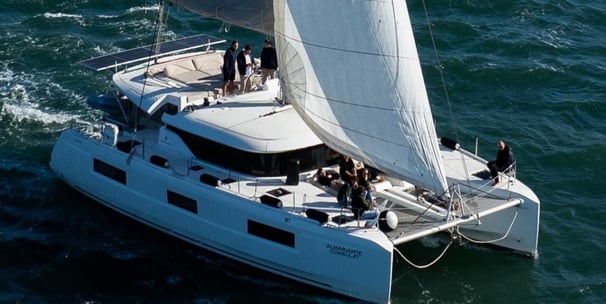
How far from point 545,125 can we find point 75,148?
14766 millimetres

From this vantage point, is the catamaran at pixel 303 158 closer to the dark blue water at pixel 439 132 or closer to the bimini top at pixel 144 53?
the bimini top at pixel 144 53

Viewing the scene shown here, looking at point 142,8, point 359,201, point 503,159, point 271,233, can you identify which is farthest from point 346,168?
point 142,8

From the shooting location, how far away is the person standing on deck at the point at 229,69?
3000cm

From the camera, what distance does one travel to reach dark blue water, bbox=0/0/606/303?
27.4 m

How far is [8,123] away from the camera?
3503 cm

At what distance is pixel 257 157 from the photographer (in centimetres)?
2753

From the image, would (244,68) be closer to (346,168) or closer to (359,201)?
(346,168)

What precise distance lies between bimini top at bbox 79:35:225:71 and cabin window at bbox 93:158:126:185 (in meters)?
2.60

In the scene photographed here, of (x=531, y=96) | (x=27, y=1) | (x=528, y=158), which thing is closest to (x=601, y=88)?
(x=531, y=96)

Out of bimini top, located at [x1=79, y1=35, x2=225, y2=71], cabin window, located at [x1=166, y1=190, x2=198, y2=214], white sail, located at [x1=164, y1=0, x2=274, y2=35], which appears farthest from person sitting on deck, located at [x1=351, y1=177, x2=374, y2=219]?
bimini top, located at [x1=79, y1=35, x2=225, y2=71]

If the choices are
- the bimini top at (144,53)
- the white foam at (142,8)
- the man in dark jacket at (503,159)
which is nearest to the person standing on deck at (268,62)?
the bimini top at (144,53)

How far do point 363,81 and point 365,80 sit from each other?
5 cm

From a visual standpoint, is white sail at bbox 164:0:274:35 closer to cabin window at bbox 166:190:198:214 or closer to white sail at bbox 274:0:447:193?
white sail at bbox 274:0:447:193

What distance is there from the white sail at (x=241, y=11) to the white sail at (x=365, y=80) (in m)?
2.50
